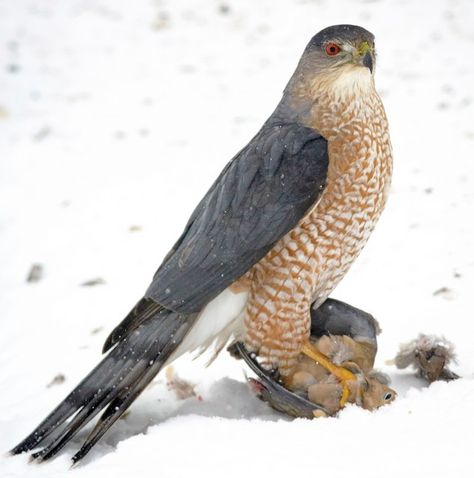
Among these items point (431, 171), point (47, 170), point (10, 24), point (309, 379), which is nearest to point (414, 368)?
point (309, 379)

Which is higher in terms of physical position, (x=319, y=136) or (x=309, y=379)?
(x=319, y=136)

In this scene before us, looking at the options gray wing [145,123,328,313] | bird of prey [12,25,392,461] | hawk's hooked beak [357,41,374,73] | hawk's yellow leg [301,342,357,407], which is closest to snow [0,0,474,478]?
hawk's yellow leg [301,342,357,407]

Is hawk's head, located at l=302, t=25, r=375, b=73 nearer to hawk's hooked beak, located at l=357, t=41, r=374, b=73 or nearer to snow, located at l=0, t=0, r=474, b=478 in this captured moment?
hawk's hooked beak, located at l=357, t=41, r=374, b=73

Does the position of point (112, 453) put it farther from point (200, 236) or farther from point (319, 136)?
point (319, 136)

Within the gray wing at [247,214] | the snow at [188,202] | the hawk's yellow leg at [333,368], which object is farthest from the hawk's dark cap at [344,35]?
the snow at [188,202]

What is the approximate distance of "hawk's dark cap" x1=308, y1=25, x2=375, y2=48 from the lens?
352 cm

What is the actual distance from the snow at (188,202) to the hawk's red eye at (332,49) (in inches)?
57.4

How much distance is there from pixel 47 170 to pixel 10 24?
3.97m

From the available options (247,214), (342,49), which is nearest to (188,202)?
(247,214)

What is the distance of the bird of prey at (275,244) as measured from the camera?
341 cm

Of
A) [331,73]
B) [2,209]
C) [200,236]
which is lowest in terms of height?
[2,209]

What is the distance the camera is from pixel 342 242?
11.3 feet

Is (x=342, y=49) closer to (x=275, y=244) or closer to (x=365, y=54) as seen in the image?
(x=365, y=54)

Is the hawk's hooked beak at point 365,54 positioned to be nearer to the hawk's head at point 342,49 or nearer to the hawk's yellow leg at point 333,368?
the hawk's head at point 342,49
